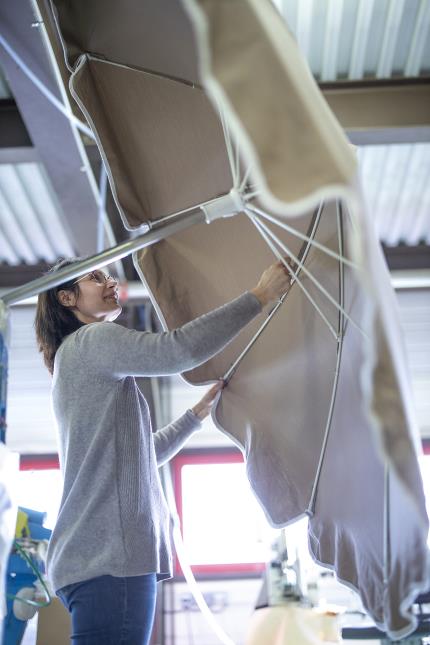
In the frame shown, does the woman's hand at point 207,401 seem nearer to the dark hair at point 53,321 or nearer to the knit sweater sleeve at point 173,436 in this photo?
the knit sweater sleeve at point 173,436

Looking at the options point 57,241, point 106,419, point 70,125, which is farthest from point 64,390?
point 57,241

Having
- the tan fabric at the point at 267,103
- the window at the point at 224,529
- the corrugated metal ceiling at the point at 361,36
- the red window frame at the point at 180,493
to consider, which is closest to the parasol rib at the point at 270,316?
the tan fabric at the point at 267,103

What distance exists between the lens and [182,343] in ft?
5.26

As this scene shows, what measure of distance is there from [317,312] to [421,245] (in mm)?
3725

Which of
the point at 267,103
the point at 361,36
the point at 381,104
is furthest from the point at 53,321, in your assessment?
the point at 381,104

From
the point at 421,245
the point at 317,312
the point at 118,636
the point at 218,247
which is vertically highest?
the point at 421,245

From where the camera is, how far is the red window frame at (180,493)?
18.4 feet

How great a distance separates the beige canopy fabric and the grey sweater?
0.27 meters

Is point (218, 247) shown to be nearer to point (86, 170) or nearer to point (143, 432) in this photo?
point (143, 432)

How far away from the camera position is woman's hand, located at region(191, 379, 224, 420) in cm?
211

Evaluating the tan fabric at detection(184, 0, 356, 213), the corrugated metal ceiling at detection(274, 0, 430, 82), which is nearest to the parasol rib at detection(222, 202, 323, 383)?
the tan fabric at detection(184, 0, 356, 213)

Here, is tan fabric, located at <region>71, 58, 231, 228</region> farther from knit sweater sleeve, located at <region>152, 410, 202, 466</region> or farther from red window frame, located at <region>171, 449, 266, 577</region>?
red window frame, located at <region>171, 449, 266, 577</region>

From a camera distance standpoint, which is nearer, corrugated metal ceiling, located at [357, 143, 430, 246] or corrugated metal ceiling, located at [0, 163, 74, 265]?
corrugated metal ceiling, located at [357, 143, 430, 246]

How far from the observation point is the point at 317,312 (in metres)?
1.83
